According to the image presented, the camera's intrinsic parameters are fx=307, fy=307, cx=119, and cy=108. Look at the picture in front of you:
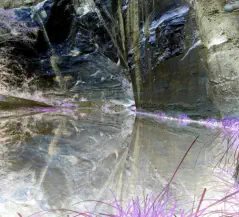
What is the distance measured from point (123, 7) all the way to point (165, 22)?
1523 mm

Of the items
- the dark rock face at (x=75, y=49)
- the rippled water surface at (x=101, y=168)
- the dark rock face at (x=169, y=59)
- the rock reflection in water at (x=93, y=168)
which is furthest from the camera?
the dark rock face at (x=75, y=49)

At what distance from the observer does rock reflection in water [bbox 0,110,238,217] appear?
164 centimetres

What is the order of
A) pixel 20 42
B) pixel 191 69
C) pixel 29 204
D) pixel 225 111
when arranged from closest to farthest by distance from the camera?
pixel 29 204 → pixel 225 111 → pixel 191 69 → pixel 20 42

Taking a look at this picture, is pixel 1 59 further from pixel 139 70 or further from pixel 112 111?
pixel 139 70

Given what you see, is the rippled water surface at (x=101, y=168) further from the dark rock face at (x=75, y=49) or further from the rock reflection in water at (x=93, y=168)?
the dark rock face at (x=75, y=49)

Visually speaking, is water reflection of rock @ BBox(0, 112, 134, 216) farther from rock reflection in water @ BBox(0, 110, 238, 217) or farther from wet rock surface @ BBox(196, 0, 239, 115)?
wet rock surface @ BBox(196, 0, 239, 115)

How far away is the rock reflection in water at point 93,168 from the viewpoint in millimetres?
1638

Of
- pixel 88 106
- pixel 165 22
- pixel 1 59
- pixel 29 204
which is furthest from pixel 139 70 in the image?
pixel 29 204

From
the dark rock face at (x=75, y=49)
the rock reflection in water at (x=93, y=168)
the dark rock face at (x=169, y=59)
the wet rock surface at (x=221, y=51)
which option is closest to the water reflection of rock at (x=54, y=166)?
the rock reflection in water at (x=93, y=168)

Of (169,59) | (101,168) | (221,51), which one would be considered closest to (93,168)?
(101,168)

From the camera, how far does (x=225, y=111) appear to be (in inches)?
175

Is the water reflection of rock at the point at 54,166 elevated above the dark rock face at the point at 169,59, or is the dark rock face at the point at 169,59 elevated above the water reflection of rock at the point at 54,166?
the dark rock face at the point at 169,59

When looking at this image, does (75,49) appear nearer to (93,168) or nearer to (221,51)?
(221,51)

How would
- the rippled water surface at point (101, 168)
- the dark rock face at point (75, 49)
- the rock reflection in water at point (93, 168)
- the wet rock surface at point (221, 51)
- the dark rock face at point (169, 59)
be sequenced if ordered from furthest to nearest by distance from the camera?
the dark rock face at point (75, 49)
the dark rock face at point (169, 59)
the wet rock surface at point (221, 51)
the rock reflection in water at point (93, 168)
the rippled water surface at point (101, 168)
